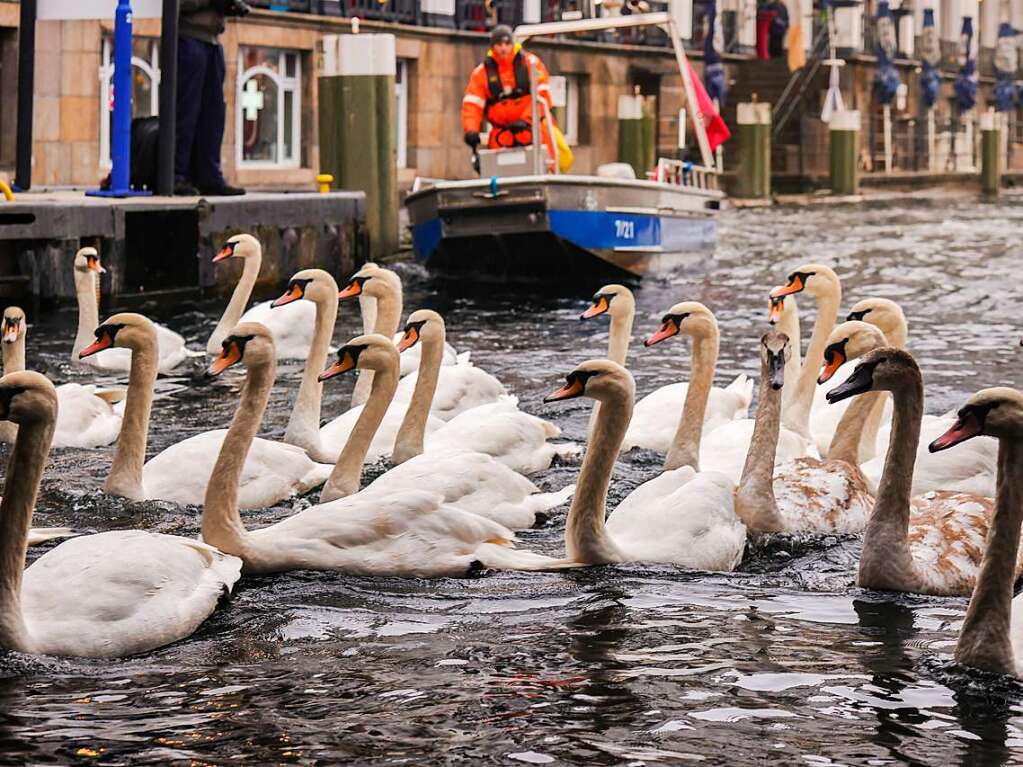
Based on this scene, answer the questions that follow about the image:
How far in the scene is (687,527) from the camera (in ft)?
24.3

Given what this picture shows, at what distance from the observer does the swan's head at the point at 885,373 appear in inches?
273

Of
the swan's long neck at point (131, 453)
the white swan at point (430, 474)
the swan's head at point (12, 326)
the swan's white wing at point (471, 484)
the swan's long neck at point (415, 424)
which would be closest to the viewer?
the swan's white wing at point (471, 484)

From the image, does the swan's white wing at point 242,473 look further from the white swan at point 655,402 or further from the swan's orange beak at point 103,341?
the white swan at point 655,402

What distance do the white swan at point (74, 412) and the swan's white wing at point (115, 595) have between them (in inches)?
126

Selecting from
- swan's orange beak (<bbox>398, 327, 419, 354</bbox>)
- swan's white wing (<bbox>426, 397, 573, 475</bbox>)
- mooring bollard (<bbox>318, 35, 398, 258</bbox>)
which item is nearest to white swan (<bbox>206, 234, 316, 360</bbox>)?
swan's orange beak (<bbox>398, 327, 419, 354</bbox>)

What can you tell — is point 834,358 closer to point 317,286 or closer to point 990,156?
point 317,286

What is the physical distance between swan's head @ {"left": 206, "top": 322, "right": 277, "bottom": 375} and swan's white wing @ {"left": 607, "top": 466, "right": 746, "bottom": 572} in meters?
1.52

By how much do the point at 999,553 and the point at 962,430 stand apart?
16.1 inches

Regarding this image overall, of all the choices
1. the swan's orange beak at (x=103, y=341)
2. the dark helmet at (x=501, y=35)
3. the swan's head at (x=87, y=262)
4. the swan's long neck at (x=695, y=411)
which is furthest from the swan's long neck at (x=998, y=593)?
the dark helmet at (x=501, y=35)

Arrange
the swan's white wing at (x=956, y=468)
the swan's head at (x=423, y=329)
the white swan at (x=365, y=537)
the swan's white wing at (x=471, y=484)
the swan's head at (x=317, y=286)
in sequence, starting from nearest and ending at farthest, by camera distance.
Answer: the white swan at (x=365, y=537), the swan's white wing at (x=471, y=484), the swan's white wing at (x=956, y=468), the swan's head at (x=423, y=329), the swan's head at (x=317, y=286)

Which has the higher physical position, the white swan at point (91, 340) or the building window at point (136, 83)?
the building window at point (136, 83)

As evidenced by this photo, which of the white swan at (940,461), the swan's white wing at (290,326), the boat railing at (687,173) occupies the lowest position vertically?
the white swan at (940,461)

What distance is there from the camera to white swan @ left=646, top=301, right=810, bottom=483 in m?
8.97

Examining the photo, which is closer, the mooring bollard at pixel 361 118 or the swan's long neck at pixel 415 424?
the swan's long neck at pixel 415 424
